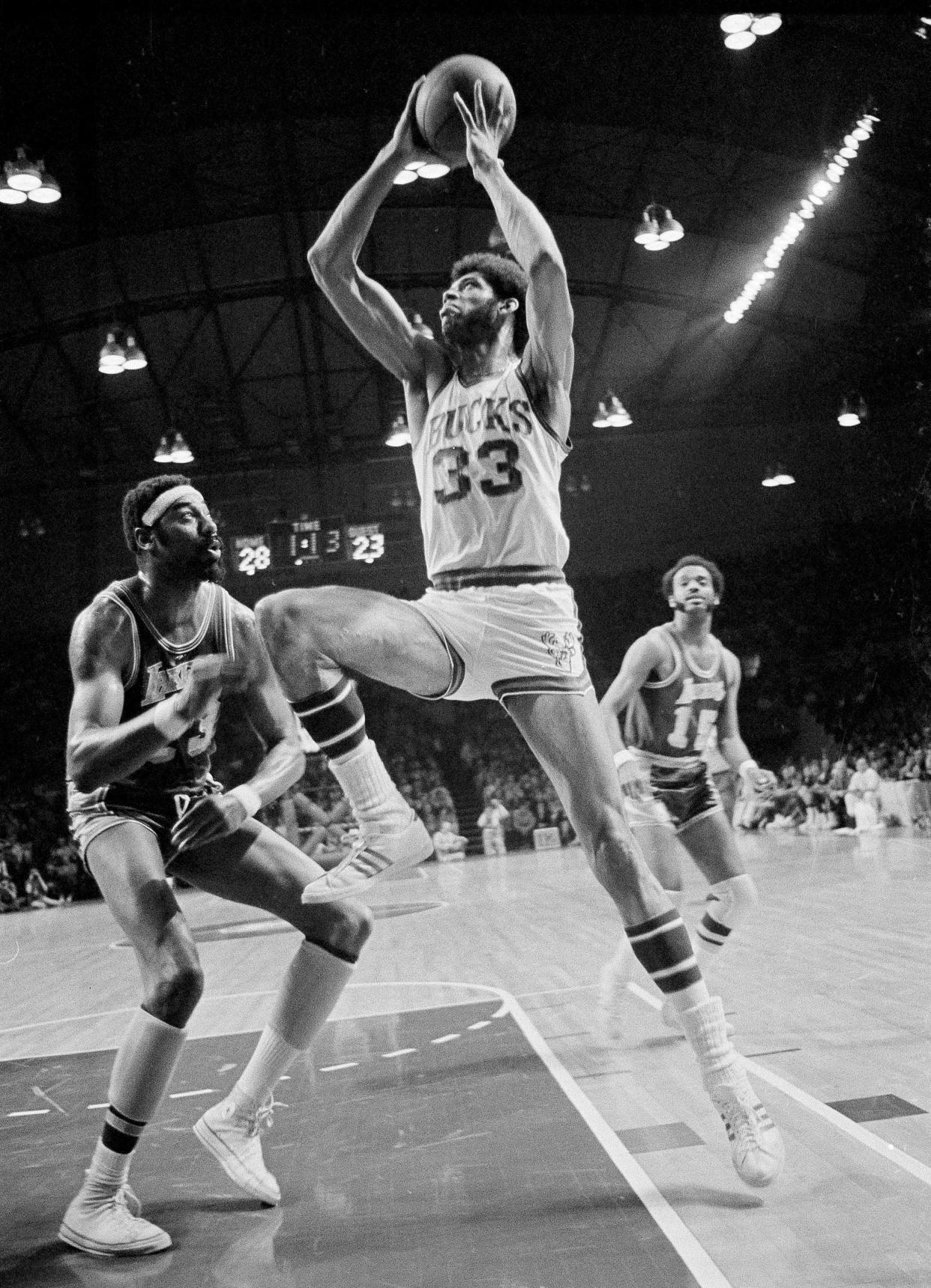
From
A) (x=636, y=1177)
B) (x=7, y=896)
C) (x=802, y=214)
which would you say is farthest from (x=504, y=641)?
(x=7, y=896)

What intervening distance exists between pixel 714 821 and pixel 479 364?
102 inches

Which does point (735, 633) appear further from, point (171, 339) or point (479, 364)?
point (479, 364)

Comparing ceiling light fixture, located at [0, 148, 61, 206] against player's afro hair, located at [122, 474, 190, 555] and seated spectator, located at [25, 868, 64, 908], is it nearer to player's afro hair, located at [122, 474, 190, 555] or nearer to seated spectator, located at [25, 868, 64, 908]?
player's afro hair, located at [122, 474, 190, 555]

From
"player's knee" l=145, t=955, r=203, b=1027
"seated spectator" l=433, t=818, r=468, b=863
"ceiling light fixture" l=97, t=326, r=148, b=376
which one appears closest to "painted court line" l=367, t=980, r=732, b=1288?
"player's knee" l=145, t=955, r=203, b=1027

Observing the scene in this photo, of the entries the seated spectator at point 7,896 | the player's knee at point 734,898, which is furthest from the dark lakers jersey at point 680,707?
the seated spectator at point 7,896

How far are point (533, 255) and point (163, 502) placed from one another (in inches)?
44.9

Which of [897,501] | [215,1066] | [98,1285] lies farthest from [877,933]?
[897,501]

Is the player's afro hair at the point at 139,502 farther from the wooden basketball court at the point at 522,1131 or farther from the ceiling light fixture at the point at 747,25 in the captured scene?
the ceiling light fixture at the point at 747,25

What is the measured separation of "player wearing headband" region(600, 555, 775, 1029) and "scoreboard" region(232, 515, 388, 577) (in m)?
10.7

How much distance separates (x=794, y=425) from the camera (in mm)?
19016

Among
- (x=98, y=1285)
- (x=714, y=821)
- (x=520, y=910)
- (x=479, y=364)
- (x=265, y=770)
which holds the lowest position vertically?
(x=520, y=910)

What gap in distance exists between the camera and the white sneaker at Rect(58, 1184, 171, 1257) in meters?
2.76

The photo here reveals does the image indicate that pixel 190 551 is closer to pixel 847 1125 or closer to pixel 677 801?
pixel 847 1125

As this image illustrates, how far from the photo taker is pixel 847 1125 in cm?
323
